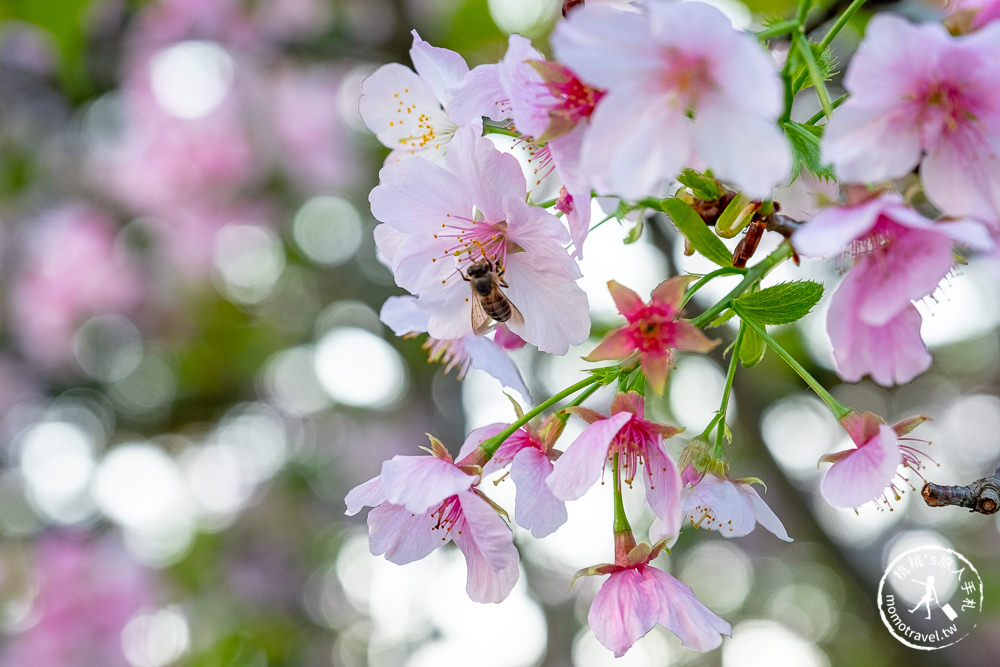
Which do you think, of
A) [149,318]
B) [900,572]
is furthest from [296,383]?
[900,572]

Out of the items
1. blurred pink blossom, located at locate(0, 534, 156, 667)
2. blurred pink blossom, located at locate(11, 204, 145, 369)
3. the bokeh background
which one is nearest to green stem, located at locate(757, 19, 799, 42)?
the bokeh background

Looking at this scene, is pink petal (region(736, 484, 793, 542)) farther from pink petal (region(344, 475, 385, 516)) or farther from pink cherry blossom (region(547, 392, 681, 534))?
pink petal (region(344, 475, 385, 516))

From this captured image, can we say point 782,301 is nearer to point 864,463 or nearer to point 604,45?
point 864,463

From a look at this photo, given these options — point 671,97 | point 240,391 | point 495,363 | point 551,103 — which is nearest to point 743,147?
point 671,97

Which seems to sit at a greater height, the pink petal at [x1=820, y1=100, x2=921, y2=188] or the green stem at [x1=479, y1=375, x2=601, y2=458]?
the pink petal at [x1=820, y1=100, x2=921, y2=188]

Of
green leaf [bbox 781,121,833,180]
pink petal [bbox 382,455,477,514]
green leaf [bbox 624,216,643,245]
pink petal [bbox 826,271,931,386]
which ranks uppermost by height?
green leaf [bbox 781,121,833,180]

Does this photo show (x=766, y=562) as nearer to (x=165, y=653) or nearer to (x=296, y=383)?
(x=296, y=383)
